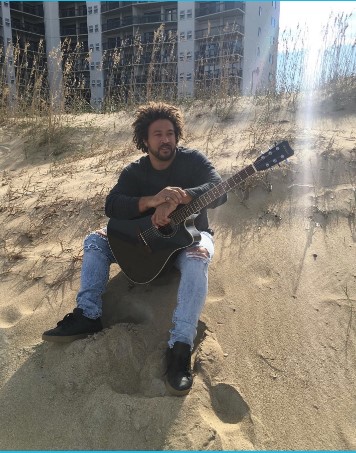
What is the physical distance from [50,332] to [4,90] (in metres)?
5.57

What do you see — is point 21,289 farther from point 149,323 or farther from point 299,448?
point 299,448

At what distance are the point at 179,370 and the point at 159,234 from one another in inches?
30.8

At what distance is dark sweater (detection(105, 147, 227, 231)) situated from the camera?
2404mm

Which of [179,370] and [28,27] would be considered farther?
[28,27]

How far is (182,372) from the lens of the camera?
1.87 metres

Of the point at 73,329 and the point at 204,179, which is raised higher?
the point at 204,179

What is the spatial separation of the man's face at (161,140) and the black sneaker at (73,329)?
110 cm

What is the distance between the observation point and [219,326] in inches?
89.8

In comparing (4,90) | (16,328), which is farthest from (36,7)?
(16,328)

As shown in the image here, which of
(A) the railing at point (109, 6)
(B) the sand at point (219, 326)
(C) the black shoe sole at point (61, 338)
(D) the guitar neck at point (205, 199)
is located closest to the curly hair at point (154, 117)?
(D) the guitar neck at point (205, 199)

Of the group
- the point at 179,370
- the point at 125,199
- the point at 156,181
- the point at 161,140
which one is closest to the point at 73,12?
the point at 161,140

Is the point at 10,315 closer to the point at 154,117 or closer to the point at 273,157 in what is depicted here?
the point at 154,117

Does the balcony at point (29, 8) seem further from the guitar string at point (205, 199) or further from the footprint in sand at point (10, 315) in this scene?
the guitar string at point (205, 199)

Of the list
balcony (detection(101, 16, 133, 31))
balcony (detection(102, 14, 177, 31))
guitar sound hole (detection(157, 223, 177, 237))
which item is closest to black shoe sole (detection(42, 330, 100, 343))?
guitar sound hole (detection(157, 223, 177, 237))
